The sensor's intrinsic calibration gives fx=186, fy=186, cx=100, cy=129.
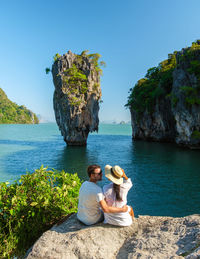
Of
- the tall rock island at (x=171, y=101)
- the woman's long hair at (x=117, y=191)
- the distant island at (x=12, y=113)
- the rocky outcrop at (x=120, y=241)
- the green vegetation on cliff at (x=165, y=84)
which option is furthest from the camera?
the distant island at (x=12, y=113)

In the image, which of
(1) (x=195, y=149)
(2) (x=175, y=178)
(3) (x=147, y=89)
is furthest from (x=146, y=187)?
(3) (x=147, y=89)

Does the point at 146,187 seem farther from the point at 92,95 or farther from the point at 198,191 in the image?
the point at 92,95

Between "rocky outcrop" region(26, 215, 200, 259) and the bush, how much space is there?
892 millimetres

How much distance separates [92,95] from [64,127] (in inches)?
333

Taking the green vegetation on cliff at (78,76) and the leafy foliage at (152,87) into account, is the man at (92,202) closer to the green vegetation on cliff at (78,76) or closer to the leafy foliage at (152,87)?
the green vegetation on cliff at (78,76)

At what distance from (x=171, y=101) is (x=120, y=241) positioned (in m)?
34.0

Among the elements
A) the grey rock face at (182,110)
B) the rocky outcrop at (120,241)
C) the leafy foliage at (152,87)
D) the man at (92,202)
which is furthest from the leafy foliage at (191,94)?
the man at (92,202)

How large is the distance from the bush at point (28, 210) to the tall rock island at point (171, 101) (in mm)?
28647

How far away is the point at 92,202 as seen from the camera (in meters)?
3.80

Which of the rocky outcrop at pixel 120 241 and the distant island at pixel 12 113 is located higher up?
the distant island at pixel 12 113

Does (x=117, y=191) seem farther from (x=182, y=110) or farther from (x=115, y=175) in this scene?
(x=182, y=110)

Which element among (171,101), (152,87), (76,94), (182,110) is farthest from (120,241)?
(152,87)

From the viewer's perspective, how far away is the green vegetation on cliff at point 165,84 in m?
28.7

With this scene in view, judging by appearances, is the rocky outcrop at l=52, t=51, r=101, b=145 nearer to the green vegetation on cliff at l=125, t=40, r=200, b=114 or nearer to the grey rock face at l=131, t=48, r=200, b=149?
the green vegetation on cliff at l=125, t=40, r=200, b=114
